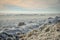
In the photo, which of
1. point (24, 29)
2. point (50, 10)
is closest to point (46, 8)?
point (50, 10)

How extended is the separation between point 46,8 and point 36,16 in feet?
0.87

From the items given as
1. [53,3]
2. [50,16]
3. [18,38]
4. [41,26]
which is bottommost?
[18,38]

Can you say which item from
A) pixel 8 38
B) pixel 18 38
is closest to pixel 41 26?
pixel 18 38

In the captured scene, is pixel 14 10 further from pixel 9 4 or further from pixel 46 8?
pixel 46 8

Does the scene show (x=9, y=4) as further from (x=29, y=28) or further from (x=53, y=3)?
(x=53, y=3)

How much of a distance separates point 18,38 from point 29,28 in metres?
0.30

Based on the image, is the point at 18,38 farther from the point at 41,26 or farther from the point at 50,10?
the point at 50,10

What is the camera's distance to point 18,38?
2.82 m

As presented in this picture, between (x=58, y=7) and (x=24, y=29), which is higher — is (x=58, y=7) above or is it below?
above

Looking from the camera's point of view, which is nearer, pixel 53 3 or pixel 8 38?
pixel 8 38

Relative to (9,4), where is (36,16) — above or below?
below

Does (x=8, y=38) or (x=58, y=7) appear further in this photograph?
(x=58, y=7)

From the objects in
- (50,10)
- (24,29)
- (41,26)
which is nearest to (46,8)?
(50,10)

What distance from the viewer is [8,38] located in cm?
276
